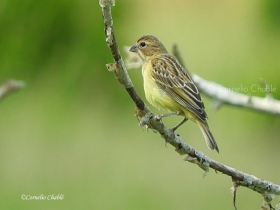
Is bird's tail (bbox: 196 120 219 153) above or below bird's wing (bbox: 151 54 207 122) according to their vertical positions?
below

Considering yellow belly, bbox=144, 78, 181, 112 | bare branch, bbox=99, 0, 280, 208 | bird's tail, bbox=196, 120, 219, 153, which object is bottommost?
bare branch, bbox=99, 0, 280, 208

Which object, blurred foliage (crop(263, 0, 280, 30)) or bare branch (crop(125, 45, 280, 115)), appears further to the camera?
blurred foliage (crop(263, 0, 280, 30))

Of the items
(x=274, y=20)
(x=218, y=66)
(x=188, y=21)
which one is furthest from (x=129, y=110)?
(x=188, y=21)

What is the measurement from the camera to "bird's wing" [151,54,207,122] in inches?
200

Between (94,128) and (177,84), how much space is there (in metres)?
5.52

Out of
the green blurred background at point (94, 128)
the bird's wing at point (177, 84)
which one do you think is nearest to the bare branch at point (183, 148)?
the bird's wing at point (177, 84)

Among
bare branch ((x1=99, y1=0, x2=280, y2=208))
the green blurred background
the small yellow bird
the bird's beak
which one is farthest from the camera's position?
the green blurred background

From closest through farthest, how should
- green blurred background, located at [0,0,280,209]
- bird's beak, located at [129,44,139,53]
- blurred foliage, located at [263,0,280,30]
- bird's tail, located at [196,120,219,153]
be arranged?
bird's tail, located at [196,120,219,153]
bird's beak, located at [129,44,139,53]
green blurred background, located at [0,0,280,209]
blurred foliage, located at [263,0,280,30]

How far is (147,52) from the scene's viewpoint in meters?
5.94

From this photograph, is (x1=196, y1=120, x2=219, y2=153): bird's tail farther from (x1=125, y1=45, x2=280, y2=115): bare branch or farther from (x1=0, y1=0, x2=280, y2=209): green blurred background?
(x1=0, y1=0, x2=280, y2=209): green blurred background

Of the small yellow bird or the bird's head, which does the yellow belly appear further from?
the bird's head

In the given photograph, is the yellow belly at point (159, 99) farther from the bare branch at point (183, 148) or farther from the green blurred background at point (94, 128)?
the green blurred background at point (94, 128)

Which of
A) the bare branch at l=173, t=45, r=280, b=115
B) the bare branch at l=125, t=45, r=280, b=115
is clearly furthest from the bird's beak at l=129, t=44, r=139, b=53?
the bare branch at l=173, t=45, r=280, b=115

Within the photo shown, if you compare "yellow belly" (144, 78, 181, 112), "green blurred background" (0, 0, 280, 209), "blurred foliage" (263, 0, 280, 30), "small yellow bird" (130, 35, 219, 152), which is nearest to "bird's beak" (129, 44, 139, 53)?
"small yellow bird" (130, 35, 219, 152)
